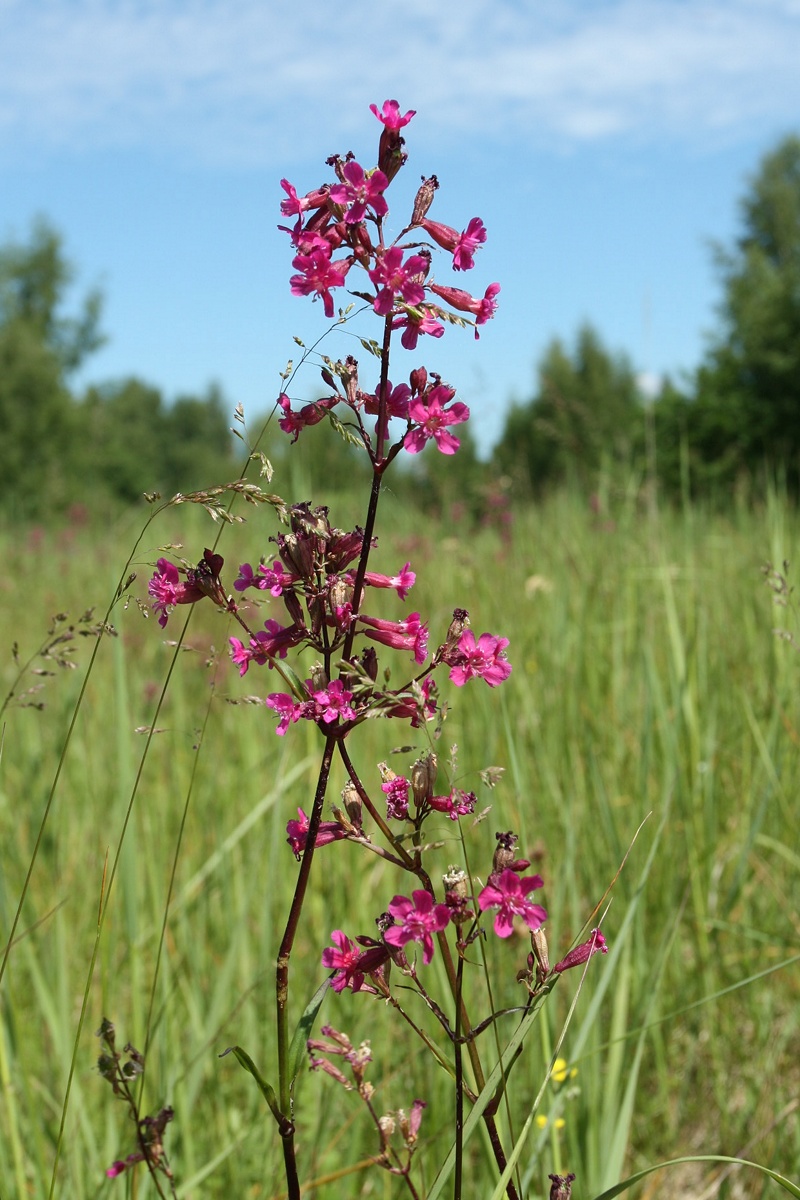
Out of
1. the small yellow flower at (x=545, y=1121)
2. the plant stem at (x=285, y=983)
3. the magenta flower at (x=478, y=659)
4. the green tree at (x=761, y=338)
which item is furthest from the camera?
the green tree at (x=761, y=338)

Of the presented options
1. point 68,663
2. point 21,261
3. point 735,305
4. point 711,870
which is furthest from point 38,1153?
point 21,261

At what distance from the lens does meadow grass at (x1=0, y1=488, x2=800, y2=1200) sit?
163 cm

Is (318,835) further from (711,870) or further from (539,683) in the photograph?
(539,683)

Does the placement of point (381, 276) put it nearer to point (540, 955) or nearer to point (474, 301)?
point (474, 301)

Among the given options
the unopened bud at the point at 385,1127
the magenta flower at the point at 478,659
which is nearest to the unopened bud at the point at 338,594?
the magenta flower at the point at 478,659

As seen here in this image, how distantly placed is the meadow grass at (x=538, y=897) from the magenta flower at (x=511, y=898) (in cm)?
14

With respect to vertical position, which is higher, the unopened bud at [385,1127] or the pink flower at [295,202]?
the pink flower at [295,202]

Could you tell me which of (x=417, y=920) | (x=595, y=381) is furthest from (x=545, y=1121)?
(x=595, y=381)

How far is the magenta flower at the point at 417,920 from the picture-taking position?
812 mm

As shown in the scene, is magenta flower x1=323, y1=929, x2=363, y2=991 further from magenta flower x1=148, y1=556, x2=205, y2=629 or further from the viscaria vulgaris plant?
magenta flower x1=148, y1=556, x2=205, y2=629

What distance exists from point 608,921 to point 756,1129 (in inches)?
17.1

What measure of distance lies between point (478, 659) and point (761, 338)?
99.0 feet

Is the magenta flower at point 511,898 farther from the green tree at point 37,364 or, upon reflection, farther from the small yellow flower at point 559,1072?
the green tree at point 37,364

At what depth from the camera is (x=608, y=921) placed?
6.59 feet
